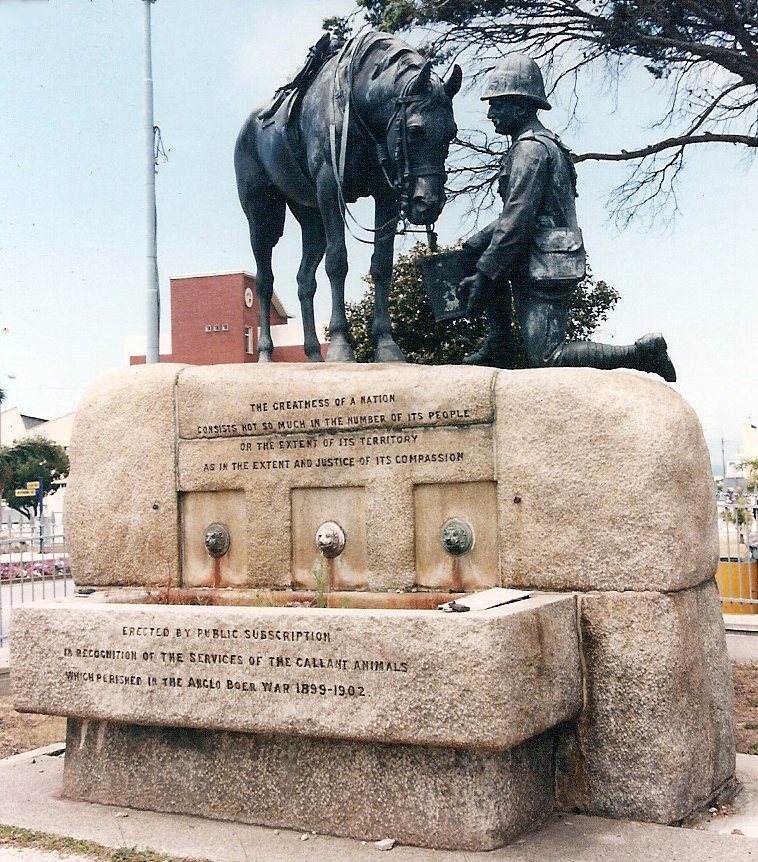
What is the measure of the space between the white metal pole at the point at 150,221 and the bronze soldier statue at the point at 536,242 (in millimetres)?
10476

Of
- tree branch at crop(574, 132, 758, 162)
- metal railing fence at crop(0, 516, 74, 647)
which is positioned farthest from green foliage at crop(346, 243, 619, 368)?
metal railing fence at crop(0, 516, 74, 647)

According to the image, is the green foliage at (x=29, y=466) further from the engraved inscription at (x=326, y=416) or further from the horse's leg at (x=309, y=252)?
the engraved inscription at (x=326, y=416)

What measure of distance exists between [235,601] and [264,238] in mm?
2771

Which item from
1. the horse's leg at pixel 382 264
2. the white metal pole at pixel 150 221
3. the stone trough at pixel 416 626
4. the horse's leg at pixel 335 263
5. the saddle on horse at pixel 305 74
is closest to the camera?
the stone trough at pixel 416 626

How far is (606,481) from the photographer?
508 cm

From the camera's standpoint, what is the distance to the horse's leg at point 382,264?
678 cm

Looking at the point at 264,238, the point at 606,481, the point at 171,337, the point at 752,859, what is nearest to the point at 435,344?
the point at 264,238

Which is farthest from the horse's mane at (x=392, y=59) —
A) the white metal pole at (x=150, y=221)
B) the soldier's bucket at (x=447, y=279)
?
the white metal pole at (x=150, y=221)

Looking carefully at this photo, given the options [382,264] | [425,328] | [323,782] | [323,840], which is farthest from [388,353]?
[425,328]

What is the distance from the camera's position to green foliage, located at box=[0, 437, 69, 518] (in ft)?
174

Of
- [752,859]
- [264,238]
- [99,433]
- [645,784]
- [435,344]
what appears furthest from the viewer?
[435,344]

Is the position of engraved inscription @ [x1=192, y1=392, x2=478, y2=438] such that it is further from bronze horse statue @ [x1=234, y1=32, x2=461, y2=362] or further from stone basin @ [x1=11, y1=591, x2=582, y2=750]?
stone basin @ [x1=11, y1=591, x2=582, y2=750]

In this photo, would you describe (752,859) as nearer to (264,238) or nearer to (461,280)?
(461,280)

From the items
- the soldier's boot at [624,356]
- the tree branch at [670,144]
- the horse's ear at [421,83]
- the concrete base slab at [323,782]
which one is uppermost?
the tree branch at [670,144]
